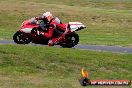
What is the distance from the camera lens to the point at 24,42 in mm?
22672

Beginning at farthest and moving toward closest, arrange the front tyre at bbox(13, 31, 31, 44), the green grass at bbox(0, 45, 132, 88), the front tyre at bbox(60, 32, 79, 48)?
1. the front tyre at bbox(60, 32, 79, 48)
2. the front tyre at bbox(13, 31, 31, 44)
3. the green grass at bbox(0, 45, 132, 88)

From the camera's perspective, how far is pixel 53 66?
1764cm

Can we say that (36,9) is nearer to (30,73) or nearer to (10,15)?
(10,15)

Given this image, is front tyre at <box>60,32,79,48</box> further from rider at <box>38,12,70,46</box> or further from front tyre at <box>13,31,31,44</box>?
front tyre at <box>13,31,31,44</box>

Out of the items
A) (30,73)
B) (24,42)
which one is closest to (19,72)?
(30,73)

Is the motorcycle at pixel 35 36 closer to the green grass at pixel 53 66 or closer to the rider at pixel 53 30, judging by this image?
the rider at pixel 53 30

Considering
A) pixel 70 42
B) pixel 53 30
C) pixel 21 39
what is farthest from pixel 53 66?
pixel 21 39

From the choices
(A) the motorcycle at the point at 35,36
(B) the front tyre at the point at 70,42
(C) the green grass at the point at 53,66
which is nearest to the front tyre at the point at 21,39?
(A) the motorcycle at the point at 35,36

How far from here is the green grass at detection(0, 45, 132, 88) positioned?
15203 millimetres

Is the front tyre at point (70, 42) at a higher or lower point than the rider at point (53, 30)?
lower

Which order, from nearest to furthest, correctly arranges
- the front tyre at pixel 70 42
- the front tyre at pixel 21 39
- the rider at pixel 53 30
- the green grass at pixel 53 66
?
1. the green grass at pixel 53 66
2. the rider at pixel 53 30
3. the front tyre at pixel 21 39
4. the front tyre at pixel 70 42

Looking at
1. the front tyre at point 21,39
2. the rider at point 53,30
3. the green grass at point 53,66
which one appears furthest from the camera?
the front tyre at point 21,39

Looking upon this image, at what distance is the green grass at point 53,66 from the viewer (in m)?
15.2

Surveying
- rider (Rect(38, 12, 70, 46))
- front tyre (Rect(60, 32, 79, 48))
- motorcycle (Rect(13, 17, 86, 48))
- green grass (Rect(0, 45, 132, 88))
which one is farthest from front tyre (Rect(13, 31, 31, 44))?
green grass (Rect(0, 45, 132, 88))
